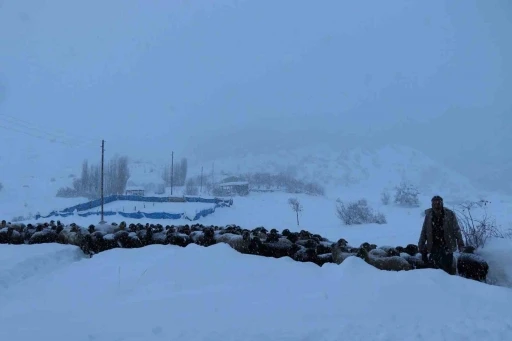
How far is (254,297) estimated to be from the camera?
19.3 ft

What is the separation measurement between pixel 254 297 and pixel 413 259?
369cm

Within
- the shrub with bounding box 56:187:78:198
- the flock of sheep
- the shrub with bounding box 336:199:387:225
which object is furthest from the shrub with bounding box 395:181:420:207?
the shrub with bounding box 56:187:78:198

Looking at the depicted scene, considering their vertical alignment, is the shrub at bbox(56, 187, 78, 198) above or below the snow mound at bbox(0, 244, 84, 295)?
above

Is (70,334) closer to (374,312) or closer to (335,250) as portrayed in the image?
(374,312)

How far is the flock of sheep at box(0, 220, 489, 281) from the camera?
7668 millimetres

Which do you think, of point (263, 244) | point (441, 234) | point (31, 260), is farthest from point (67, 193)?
point (441, 234)

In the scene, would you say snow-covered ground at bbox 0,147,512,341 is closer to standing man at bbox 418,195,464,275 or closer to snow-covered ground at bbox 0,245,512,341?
snow-covered ground at bbox 0,245,512,341

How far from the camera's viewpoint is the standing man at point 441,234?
6.72 meters

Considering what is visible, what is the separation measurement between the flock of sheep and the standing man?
0.45 m

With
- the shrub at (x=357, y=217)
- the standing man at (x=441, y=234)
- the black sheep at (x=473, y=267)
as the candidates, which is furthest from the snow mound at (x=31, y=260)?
the shrub at (x=357, y=217)

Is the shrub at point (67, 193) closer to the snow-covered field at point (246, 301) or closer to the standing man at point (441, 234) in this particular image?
the snow-covered field at point (246, 301)

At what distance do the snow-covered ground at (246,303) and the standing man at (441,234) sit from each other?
0.80 metres

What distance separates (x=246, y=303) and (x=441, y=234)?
3.58 m

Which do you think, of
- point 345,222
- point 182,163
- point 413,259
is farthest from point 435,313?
point 182,163
